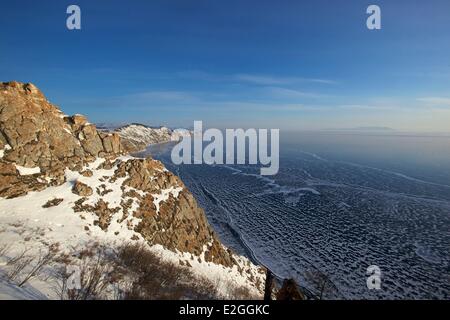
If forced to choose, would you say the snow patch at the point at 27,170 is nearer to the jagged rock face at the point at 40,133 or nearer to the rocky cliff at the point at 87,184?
the rocky cliff at the point at 87,184

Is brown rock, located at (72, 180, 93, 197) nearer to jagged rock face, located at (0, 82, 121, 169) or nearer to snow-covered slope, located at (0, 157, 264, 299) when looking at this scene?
snow-covered slope, located at (0, 157, 264, 299)

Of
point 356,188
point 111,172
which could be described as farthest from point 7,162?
point 356,188

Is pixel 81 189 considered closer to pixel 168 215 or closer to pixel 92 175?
pixel 92 175

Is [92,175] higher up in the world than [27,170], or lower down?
lower down

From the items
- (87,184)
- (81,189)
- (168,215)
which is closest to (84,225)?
(81,189)

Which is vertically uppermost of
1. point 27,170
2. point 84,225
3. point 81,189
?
point 27,170

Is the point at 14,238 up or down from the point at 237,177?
up

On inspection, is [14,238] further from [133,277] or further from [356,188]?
[356,188]
